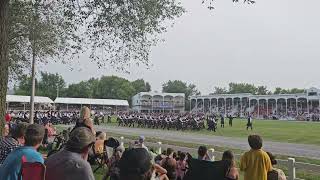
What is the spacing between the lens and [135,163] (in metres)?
3.22

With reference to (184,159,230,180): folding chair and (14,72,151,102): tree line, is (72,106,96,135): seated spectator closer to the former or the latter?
(184,159,230,180): folding chair

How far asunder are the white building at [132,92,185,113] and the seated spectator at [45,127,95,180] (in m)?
108

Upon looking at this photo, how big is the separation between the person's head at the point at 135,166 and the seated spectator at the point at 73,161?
76 centimetres

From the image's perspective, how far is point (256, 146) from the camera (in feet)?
23.7

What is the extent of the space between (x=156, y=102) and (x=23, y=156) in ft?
364

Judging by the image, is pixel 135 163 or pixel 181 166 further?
pixel 181 166

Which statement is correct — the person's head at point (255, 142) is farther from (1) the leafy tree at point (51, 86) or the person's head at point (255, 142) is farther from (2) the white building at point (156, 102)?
(1) the leafy tree at point (51, 86)

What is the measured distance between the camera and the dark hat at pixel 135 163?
321cm

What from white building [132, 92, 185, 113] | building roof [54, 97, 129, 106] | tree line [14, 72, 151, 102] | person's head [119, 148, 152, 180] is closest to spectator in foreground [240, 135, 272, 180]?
person's head [119, 148, 152, 180]

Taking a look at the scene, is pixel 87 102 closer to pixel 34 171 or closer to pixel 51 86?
pixel 51 86

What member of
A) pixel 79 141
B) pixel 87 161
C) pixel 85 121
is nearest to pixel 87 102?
pixel 85 121

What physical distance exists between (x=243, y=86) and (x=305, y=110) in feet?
245

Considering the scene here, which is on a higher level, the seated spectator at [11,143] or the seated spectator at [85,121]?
the seated spectator at [85,121]

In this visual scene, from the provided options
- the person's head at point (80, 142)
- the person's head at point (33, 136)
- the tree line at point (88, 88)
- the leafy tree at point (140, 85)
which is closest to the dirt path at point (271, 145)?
the person's head at point (33, 136)
